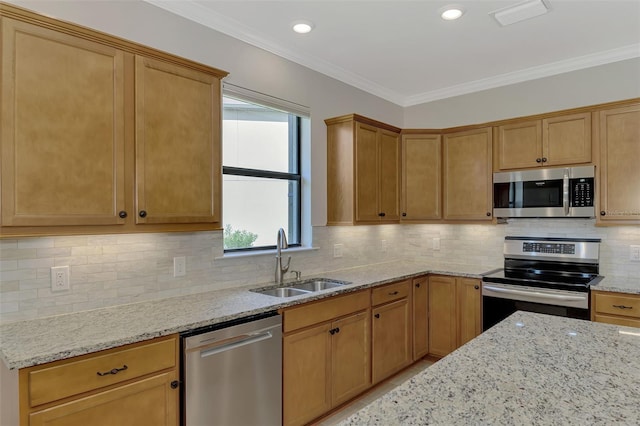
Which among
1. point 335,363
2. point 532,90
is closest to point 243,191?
point 335,363

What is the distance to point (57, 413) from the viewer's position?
4.80 ft

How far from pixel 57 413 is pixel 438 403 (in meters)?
1.42

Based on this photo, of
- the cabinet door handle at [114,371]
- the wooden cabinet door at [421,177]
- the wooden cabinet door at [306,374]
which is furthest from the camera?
the wooden cabinet door at [421,177]

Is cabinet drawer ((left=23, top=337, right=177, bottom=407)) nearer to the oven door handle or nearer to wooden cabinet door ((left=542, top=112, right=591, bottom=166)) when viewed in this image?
the oven door handle

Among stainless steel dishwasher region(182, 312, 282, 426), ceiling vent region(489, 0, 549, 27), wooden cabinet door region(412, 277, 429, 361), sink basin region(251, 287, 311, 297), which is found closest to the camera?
stainless steel dishwasher region(182, 312, 282, 426)

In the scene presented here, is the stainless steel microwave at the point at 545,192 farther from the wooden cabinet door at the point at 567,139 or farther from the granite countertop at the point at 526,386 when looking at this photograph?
the granite countertop at the point at 526,386

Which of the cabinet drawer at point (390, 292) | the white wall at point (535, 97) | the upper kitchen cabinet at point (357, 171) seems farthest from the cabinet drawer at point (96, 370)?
the white wall at point (535, 97)

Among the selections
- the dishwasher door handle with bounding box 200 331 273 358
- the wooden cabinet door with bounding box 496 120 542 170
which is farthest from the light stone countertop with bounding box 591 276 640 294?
the dishwasher door handle with bounding box 200 331 273 358

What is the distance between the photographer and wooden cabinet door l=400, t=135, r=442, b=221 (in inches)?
157

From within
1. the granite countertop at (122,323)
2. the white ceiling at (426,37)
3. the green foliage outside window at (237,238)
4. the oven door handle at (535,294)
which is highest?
the white ceiling at (426,37)

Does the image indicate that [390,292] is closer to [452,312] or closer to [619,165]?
[452,312]

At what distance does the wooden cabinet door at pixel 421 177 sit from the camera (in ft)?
13.1

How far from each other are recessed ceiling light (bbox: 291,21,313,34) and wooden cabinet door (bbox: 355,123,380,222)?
35.8 inches

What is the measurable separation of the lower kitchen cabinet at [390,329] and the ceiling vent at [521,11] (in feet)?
7.11
